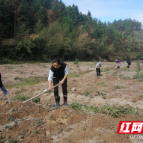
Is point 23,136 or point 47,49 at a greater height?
point 47,49

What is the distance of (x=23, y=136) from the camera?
329 centimetres

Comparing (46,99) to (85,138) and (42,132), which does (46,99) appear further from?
(85,138)

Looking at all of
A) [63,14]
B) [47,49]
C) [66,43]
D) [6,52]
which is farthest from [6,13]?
[63,14]

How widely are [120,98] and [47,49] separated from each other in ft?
60.1
